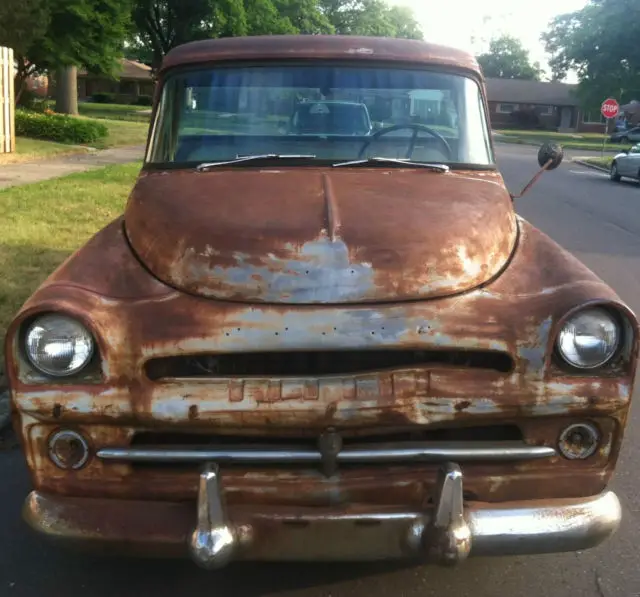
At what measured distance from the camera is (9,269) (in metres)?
7.23

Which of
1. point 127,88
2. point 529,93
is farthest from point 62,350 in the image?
point 127,88

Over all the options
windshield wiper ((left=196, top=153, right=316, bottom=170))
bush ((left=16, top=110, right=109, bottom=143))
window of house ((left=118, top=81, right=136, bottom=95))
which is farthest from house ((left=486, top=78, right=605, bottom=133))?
windshield wiper ((left=196, top=153, right=316, bottom=170))

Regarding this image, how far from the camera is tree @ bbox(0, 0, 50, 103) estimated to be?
20.4 m

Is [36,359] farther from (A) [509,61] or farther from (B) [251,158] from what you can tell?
(A) [509,61]

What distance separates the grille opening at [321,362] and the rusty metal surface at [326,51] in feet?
6.46

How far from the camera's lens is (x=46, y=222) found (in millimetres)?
9641

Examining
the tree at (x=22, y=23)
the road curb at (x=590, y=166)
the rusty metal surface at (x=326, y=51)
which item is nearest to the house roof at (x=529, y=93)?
the road curb at (x=590, y=166)

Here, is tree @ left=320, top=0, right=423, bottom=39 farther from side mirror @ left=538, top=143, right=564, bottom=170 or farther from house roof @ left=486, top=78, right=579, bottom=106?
side mirror @ left=538, top=143, right=564, bottom=170

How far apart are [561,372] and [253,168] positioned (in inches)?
67.4

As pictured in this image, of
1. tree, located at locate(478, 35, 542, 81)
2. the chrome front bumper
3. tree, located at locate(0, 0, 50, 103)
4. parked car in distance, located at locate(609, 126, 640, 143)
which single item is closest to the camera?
the chrome front bumper

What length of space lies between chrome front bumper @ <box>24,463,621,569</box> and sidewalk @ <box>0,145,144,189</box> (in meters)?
11.5

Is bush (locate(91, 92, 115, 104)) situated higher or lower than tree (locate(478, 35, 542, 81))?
lower

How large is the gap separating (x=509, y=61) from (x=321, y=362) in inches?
4232

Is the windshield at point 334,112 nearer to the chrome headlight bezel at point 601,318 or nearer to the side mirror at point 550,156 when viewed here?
the side mirror at point 550,156
